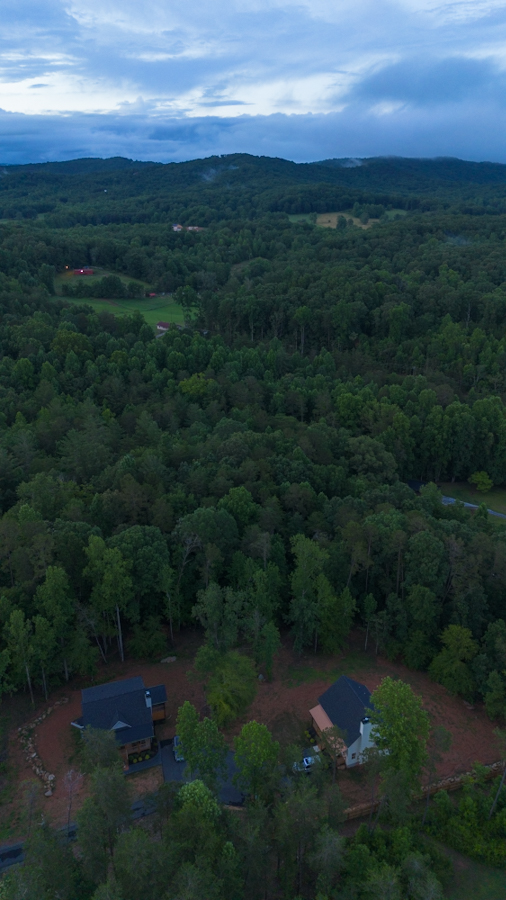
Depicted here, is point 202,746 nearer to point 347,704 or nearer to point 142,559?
point 347,704

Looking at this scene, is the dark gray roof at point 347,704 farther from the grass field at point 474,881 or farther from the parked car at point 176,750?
the parked car at point 176,750

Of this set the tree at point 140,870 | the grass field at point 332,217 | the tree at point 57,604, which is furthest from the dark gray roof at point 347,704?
the grass field at point 332,217

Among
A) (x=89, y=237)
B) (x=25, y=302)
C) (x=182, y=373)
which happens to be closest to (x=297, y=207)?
(x=89, y=237)

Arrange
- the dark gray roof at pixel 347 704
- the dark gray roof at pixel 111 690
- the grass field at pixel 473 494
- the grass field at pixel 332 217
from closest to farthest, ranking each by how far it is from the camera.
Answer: the dark gray roof at pixel 347 704 → the dark gray roof at pixel 111 690 → the grass field at pixel 473 494 → the grass field at pixel 332 217

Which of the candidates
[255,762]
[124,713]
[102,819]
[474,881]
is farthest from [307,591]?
[102,819]

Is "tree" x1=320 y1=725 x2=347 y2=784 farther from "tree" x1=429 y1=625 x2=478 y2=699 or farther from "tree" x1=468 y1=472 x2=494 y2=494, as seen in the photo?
"tree" x1=468 y1=472 x2=494 y2=494

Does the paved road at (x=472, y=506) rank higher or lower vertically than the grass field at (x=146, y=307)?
lower

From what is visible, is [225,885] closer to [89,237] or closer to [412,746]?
[412,746]

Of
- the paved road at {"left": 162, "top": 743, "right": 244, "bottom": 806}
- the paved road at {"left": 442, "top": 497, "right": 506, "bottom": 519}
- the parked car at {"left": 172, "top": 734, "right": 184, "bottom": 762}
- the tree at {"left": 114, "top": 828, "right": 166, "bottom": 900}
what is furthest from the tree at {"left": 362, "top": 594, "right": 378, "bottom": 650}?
the paved road at {"left": 442, "top": 497, "right": 506, "bottom": 519}
